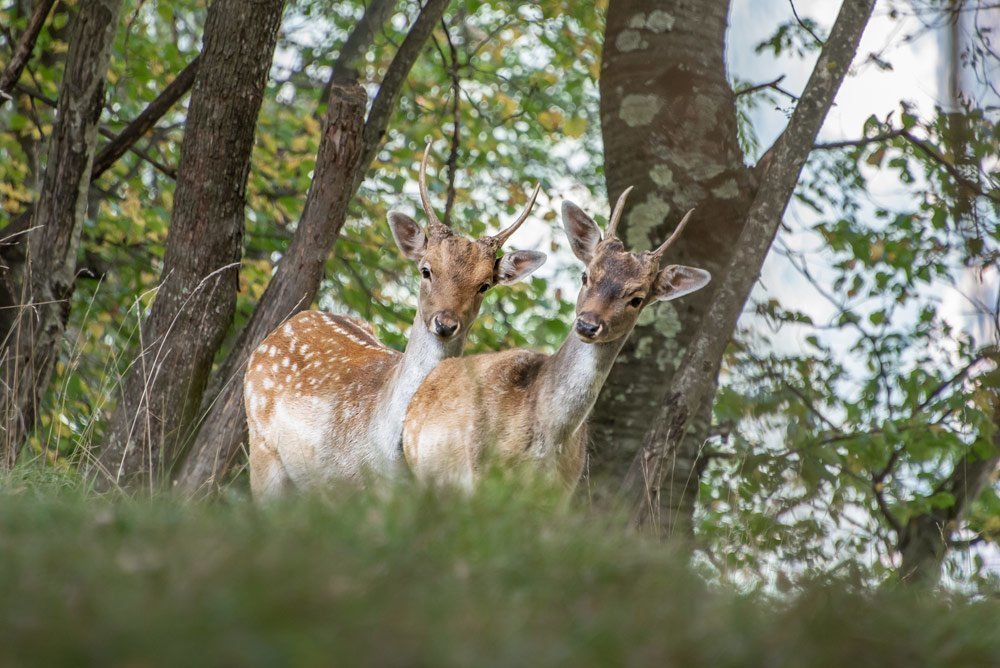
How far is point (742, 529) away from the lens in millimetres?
4637

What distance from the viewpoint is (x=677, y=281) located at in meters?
5.65

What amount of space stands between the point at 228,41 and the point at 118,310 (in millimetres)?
5288

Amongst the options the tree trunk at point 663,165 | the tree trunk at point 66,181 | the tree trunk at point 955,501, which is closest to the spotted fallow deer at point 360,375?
the tree trunk at point 663,165

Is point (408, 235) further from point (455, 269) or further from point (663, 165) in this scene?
point (663, 165)

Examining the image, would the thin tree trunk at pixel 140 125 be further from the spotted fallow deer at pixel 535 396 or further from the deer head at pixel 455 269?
the spotted fallow deer at pixel 535 396

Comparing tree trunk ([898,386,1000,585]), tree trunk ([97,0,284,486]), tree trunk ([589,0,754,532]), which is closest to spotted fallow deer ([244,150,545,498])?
tree trunk ([97,0,284,486])

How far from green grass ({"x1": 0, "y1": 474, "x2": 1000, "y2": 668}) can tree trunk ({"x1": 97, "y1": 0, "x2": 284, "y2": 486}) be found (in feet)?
11.8

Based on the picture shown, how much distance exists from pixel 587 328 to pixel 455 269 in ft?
3.27

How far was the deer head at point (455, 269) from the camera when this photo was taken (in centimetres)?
574

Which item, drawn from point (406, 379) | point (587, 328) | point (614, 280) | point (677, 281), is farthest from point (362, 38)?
point (587, 328)

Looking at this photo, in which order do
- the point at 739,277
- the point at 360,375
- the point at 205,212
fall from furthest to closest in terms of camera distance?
the point at 205,212 → the point at 360,375 → the point at 739,277

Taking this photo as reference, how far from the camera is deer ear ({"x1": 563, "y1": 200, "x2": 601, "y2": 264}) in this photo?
581cm

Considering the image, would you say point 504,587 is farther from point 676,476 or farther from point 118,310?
point 118,310

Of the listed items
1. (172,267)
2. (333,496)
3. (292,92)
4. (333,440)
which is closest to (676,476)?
(333,440)
